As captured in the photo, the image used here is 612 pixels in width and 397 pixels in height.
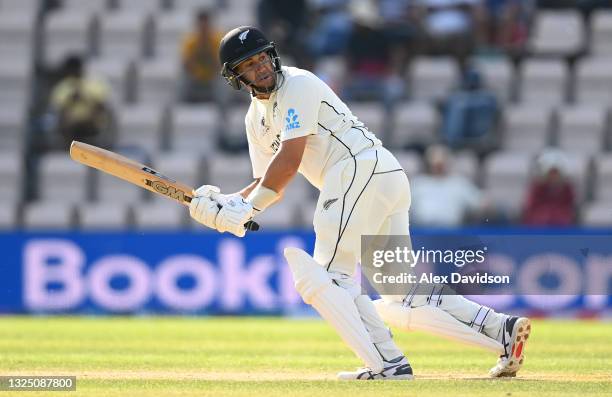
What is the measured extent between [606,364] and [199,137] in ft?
24.4

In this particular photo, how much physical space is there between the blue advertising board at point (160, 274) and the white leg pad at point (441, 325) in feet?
17.9

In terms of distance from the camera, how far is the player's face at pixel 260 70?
606cm

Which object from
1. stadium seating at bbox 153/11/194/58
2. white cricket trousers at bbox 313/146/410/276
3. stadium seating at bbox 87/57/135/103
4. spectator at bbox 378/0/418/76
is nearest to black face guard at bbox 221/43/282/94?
white cricket trousers at bbox 313/146/410/276

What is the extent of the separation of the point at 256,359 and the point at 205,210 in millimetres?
1799

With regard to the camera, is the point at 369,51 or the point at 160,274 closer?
the point at 160,274

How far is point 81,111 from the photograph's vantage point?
43.4ft

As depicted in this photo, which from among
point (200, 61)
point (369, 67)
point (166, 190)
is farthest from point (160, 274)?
point (166, 190)

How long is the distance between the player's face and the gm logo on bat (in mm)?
643

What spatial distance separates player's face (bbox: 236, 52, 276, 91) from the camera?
6.06 meters

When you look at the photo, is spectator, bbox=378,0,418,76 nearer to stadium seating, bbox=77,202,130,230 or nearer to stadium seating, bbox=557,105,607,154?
stadium seating, bbox=557,105,607,154

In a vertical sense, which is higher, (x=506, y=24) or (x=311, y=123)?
(x=506, y=24)

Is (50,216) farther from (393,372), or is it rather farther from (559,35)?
(393,372)

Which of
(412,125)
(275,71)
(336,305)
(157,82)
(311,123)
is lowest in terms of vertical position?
(336,305)

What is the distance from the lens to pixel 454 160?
13.0 meters
